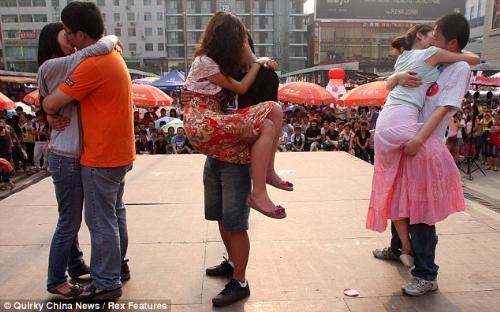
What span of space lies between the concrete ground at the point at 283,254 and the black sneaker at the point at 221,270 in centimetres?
5

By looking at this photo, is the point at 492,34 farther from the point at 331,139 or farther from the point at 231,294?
the point at 231,294

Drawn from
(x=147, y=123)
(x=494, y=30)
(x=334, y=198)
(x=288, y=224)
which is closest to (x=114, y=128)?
(x=288, y=224)

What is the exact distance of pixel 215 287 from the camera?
104 inches

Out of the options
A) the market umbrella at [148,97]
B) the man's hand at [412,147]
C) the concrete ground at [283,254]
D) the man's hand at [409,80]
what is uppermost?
the man's hand at [409,80]

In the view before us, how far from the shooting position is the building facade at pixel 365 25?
5444 centimetres

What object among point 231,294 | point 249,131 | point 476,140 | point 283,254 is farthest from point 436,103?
point 476,140

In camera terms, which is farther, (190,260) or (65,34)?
(190,260)

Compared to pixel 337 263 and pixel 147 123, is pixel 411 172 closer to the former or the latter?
pixel 337 263

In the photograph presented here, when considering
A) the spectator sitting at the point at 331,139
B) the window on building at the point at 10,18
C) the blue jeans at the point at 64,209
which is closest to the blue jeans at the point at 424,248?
the blue jeans at the point at 64,209

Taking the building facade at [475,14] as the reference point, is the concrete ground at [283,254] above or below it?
below

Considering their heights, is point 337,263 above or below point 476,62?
below

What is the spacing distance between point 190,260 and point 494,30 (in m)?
33.4

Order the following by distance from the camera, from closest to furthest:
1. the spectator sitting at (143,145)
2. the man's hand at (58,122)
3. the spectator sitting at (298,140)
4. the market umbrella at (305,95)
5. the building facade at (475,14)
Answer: the man's hand at (58,122) → the spectator sitting at (143,145) → the spectator sitting at (298,140) → the market umbrella at (305,95) → the building facade at (475,14)

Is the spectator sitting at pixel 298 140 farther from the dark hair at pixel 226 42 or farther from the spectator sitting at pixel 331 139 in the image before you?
the dark hair at pixel 226 42
